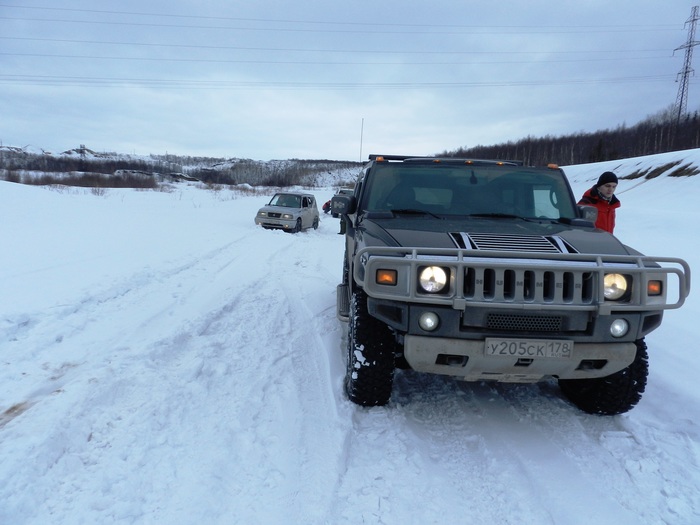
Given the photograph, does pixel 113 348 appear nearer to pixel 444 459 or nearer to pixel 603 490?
pixel 444 459

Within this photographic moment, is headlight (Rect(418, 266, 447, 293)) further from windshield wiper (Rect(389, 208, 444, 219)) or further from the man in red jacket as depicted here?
the man in red jacket

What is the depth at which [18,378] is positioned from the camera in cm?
324

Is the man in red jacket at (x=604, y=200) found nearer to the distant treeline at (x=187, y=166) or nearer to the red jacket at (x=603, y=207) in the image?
the red jacket at (x=603, y=207)

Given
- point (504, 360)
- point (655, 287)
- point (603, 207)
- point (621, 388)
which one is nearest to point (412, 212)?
point (504, 360)

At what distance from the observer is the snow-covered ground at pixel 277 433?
87.0 inches

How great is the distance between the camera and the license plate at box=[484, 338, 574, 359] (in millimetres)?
2639

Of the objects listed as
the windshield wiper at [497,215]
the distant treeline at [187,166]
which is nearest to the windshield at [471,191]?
the windshield wiper at [497,215]

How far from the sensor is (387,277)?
2.75m

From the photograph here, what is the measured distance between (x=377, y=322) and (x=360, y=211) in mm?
1506

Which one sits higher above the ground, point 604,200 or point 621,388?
point 604,200

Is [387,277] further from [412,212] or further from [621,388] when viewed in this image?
[621,388]

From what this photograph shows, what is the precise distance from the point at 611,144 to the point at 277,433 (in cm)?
6411

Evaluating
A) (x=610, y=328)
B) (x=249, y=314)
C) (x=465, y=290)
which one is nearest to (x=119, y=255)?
(x=249, y=314)

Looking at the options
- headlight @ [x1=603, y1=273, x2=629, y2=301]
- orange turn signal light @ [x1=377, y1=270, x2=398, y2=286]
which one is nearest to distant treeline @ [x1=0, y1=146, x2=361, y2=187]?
orange turn signal light @ [x1=377, y1=270, x2=398, y2=286]
